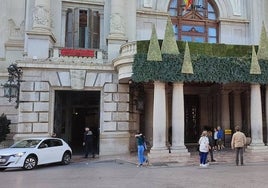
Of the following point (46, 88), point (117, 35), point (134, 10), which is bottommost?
point (46, 88)

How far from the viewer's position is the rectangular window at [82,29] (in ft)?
79.2

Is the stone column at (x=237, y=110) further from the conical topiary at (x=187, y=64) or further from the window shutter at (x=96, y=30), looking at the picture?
the window shutter at (x=96, y=30)

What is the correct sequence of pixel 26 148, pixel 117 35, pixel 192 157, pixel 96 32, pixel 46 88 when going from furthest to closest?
pixel 96 32, pixel 117 35, pixel 46 88, pixel 192 157, pixel 26 148

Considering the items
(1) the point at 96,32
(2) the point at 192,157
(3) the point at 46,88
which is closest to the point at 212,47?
(2) the point at 192,157

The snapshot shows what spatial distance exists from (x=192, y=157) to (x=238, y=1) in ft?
48.4

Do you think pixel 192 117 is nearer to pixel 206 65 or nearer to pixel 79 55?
pixel 206 65

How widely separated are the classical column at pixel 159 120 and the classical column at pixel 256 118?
5899 millimetres

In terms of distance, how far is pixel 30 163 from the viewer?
1545 centimetres

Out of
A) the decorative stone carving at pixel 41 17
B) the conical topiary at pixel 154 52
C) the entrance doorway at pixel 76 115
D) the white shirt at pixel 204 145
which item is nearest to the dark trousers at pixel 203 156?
the white shirt at pixel 204 145

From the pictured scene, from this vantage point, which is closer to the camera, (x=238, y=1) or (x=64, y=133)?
(x=64, y=133)

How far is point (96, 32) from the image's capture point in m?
24.6

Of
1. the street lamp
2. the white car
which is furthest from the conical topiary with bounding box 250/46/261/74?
the street lamp

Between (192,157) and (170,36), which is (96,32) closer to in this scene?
(170,36)

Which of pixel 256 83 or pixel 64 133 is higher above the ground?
pixel 256 83
